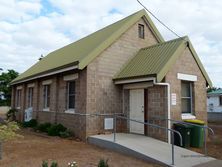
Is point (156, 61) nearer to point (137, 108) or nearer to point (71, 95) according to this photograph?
point (137, 108)

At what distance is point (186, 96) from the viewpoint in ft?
45.4

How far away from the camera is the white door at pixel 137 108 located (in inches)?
513

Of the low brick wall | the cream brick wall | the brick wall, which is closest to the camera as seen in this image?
the cream brick wall

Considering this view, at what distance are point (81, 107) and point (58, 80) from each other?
362 centimetres

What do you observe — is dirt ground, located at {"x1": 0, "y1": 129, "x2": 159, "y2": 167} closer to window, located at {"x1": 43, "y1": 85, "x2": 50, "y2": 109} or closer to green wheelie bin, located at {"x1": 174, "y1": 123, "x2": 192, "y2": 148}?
green wheelie bin, located at {"x1": 174, "y1": 123, "x2": 192, "y2": 148}

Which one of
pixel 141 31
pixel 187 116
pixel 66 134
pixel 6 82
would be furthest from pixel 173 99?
pixel 6 82

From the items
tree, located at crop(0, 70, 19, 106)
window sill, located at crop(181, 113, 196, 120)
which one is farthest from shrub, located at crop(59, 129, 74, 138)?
tree, located at crop(0, 70, 19, 106)

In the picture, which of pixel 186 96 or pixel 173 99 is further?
pixel 186 96

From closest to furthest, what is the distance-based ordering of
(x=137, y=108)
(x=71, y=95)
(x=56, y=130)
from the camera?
(x=137, y=108) → (x=56, y=130) → (x=71, y=95)

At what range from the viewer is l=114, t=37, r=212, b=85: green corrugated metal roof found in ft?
39.0

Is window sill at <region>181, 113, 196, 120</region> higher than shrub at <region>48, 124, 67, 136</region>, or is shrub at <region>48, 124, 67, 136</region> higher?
window sill at <region>181, 113, 196, 120</region>

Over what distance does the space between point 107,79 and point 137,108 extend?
202 cm

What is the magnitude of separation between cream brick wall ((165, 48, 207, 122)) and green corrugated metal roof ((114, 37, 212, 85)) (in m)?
0.31

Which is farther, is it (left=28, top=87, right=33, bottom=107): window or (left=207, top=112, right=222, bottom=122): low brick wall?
(left=207, top=112, right=222, bottom=122): low brick wall
